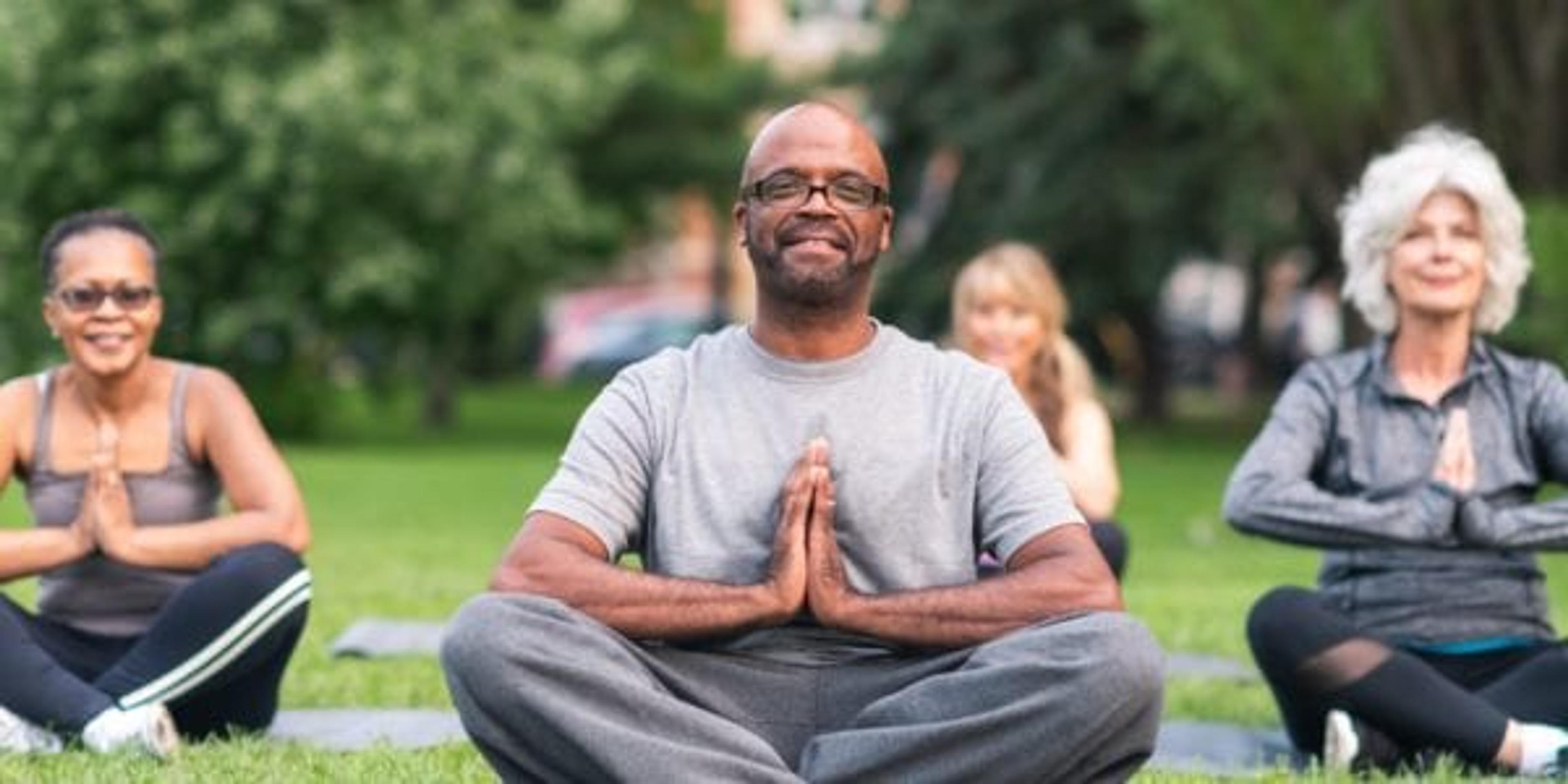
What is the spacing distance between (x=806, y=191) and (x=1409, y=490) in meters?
2.37

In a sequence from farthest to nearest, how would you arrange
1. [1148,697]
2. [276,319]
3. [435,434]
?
[435,434]
[276,319]
[1148,697]

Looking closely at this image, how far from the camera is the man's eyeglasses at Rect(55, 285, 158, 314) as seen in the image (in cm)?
683

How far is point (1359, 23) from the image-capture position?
712 inches

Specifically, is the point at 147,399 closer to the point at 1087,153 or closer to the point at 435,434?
the point at 1087,153

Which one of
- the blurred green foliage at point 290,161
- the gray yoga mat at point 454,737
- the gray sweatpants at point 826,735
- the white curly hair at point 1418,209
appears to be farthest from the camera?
the blurred green foliage at point 290,161

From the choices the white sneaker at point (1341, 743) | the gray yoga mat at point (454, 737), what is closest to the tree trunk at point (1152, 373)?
the gray yoga mat at point (454, 737)

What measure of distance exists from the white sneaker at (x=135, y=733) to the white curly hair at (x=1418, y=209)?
319cm

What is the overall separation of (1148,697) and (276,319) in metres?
20.8

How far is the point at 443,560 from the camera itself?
1396cm

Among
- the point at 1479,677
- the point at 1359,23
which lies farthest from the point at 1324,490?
the point at 1359,23

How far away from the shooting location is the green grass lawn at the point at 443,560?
6184 millimetres

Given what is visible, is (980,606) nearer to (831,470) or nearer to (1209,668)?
(831,470)

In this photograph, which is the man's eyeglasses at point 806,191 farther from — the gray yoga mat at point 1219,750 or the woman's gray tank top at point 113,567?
the woman's gray tank top at point 113,567

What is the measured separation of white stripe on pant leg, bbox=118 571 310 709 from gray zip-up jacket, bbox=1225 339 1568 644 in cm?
235
